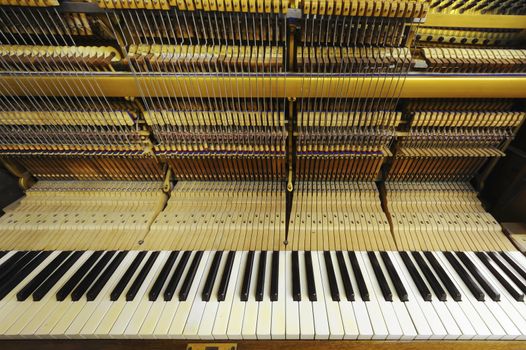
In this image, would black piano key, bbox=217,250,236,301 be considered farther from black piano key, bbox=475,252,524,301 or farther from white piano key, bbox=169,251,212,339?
black piano key, bbox=475,252,524,301

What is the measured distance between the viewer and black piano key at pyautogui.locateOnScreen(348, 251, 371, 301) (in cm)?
139

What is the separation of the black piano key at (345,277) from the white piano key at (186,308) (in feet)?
2.97

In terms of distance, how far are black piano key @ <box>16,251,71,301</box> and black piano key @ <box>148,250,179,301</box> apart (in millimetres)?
777

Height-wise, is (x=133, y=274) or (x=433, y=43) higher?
(x=433, y=43)

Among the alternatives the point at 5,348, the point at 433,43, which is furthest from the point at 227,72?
the point at 5,348

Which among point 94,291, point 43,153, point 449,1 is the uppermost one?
point 449,1

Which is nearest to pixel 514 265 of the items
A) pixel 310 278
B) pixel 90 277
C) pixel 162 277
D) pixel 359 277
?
pixel 359 277

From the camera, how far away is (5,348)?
4.45 feet

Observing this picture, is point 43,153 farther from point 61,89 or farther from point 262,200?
point 262,200

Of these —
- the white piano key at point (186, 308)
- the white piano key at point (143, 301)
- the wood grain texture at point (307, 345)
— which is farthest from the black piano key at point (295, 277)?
the white piano key at point (143, 301)

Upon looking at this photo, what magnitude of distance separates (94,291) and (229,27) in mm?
1826

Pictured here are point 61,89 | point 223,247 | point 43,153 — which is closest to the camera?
point 61,89

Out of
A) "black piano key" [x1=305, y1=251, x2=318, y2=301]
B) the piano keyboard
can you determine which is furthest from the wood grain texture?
"black piano key" [x1=305, y1=251, x2=318, y2=301]

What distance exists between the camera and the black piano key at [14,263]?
159cm
